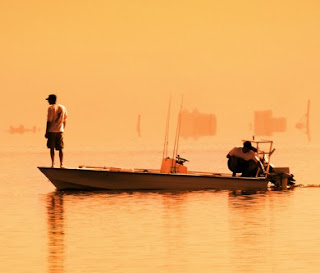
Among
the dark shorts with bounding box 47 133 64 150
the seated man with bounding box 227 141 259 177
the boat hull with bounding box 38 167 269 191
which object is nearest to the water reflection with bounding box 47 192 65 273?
the boat hull with bounding box 38 167 269 191

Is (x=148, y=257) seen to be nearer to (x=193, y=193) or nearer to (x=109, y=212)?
(x=109, y=212)

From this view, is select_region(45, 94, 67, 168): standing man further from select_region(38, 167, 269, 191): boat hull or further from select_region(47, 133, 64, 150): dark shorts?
select_region(38, 167, 269, 191): boat hull

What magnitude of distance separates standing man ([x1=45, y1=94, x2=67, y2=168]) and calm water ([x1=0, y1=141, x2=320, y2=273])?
1.43m

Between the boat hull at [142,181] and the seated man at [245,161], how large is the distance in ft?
1.86

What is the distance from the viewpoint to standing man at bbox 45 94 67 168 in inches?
1275

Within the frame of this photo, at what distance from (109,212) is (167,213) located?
4.38 ft

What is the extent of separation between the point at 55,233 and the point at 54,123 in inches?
402

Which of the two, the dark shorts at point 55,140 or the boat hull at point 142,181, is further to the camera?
the boat hull at point 142,181

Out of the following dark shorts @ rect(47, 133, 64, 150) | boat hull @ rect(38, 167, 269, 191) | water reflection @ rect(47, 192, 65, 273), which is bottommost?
water reflection @ rect(47, 192, 65, 273)

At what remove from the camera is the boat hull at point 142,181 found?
1289 inches

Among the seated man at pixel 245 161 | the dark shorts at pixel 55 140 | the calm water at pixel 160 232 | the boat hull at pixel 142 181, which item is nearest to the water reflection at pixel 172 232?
the calm water at pixel 160 232

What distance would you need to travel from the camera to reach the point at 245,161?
110ft

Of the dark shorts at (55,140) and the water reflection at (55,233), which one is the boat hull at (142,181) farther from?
the dark shorts at (55,140)

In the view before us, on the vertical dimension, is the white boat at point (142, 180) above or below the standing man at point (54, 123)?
below
